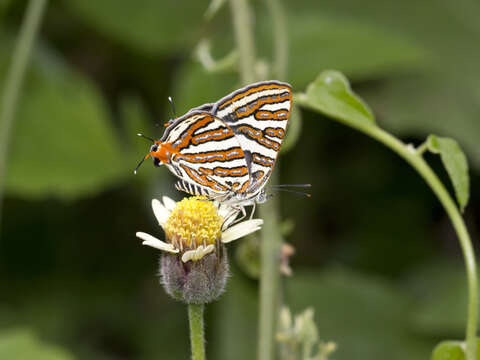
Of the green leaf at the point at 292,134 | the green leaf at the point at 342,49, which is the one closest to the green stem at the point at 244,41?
the green leaf at the point at 292,134

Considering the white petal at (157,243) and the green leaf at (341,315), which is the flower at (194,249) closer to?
the white petal at (157,243)

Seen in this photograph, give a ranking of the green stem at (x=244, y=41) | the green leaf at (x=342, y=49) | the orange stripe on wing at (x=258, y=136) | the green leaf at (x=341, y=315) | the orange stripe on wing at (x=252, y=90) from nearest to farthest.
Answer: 1. the orange stripe on wing at (x=252, y=90)
2. the orange stripe on wing at (x=258, y=136)
3. the green stem at (x=244, y=41)
4. the green leaf at (x=341, y=315)
5. the green leaf at (x=342, y=49)

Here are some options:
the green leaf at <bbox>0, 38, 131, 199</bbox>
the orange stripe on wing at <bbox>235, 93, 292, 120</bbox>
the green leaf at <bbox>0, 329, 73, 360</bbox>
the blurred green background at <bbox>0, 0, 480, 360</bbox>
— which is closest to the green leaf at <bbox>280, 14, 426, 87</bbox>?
the blurred green background at <bbox>0, 0, 480, 360</bbox>

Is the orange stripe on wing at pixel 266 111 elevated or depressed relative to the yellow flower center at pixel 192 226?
elevated

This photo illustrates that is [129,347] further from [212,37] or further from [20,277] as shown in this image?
[212,37]

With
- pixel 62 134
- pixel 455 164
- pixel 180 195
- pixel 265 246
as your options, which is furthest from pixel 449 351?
pixel 62 134

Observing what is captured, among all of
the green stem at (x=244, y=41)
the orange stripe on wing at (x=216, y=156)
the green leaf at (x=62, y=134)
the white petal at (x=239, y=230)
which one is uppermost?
the green leaf at (x=62, y=134)
